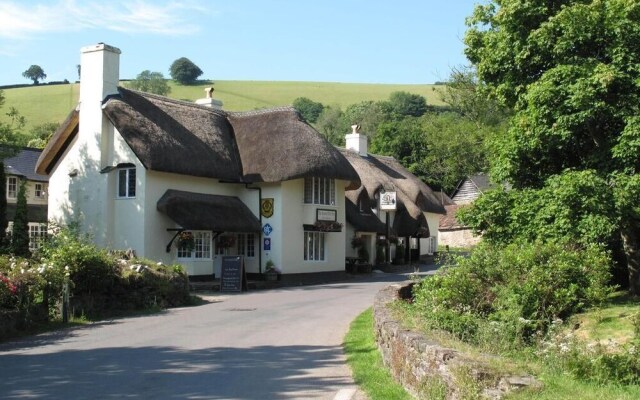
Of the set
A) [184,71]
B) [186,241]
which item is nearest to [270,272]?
[186,241]

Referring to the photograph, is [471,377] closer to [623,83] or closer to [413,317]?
[413,317]

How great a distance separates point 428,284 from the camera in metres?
14.7

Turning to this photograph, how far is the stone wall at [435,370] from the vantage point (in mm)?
6637

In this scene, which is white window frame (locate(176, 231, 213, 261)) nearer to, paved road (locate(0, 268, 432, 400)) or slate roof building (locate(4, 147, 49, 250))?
paved road (locate(0, 268, 432, 400))

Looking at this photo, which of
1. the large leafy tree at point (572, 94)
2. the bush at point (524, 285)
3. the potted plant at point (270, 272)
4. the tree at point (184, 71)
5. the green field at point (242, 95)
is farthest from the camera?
the tree at point (184, 71)

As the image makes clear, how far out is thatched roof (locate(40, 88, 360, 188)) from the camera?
2867cm

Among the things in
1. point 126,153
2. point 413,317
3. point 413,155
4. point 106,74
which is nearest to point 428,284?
point 413,317

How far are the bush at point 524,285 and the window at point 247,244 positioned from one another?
18.6m

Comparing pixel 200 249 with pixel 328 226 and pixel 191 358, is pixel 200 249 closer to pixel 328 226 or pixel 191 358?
pixel 328 226

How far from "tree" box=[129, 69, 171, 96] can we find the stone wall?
319 ft

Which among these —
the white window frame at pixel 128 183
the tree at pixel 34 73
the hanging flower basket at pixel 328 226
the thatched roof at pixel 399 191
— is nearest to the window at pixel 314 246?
the hanging flower basket at pixel 328 226

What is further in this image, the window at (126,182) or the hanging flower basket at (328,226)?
the hanging flower basket at (328,226)

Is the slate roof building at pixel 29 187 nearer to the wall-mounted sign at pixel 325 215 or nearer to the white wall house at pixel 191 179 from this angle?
the white wall house at pixel 191 179

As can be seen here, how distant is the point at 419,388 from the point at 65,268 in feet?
38.1
